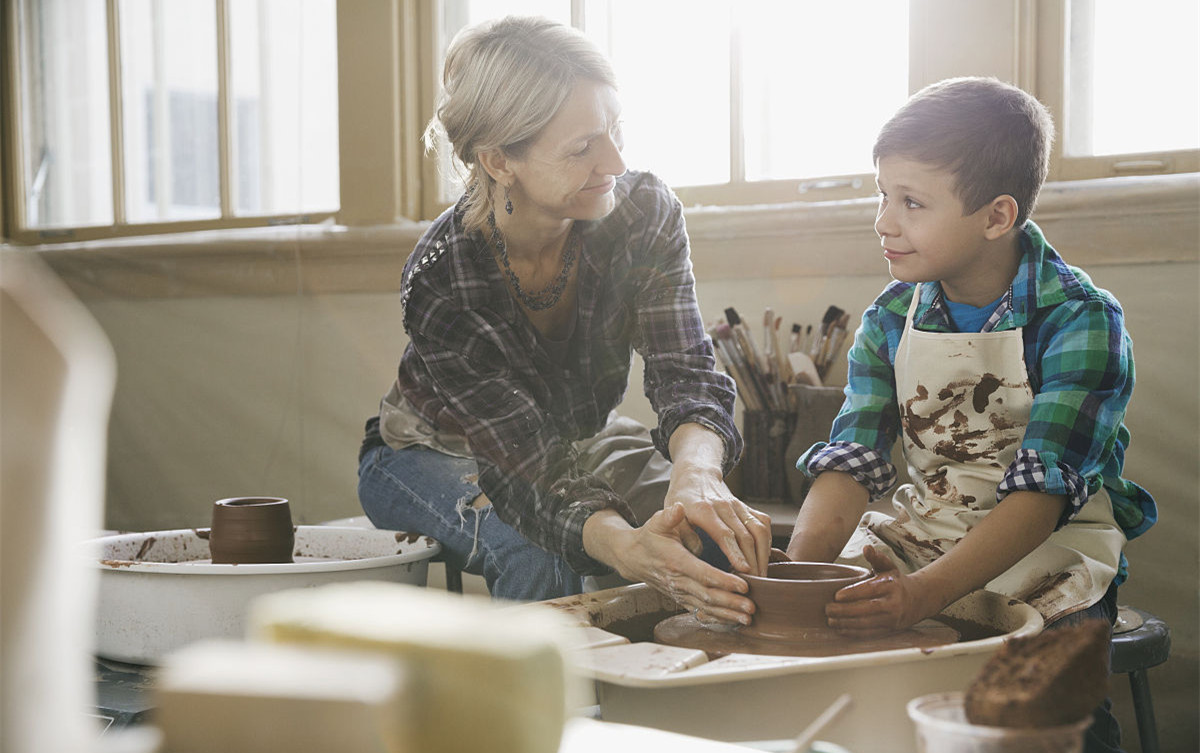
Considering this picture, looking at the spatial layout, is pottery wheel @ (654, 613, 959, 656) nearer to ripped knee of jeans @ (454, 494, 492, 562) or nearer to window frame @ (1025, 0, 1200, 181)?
ripped knee of jeans @ (454, 494, 492, 562)

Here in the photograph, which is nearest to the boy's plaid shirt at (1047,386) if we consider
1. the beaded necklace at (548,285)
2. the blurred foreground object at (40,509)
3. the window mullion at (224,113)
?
the beaded necklace at (548,285)

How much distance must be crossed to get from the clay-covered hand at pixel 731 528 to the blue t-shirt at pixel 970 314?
0.45 meters

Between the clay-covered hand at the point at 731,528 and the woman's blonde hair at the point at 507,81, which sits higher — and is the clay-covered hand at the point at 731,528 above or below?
below

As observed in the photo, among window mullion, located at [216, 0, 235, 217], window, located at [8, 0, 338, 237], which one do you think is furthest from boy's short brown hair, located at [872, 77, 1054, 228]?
window mullion, located at [216, 0, 235, 217]

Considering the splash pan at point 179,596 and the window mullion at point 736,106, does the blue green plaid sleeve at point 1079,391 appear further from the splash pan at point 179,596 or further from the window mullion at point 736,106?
the window mullion at point 736,106

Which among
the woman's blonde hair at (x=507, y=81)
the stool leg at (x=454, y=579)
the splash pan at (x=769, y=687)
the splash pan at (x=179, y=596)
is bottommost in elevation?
the stool leg at (x=454, y=579)

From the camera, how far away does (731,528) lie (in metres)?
1.33

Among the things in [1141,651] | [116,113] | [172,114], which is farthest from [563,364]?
[116,113]

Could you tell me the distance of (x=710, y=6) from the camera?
276 centimetres

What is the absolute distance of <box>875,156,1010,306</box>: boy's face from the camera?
59.1 inches

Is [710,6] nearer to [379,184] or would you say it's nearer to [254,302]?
[379,184]

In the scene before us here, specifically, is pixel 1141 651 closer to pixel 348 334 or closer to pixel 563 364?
pixel 563 364

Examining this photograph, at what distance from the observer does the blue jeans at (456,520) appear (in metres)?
1.79

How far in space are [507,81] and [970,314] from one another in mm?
817
